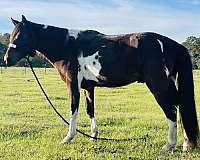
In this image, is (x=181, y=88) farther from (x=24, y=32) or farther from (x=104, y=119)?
(x=104, y=119)

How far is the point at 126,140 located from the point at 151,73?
5.30ft

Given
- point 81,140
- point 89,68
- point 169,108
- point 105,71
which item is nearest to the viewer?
point 169,108

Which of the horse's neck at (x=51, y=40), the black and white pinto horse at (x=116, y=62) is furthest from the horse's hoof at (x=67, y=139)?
the horse's neck at (x=51, y=40)

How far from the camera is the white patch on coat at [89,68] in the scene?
24.5ft

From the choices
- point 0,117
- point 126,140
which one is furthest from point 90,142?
point 0,117

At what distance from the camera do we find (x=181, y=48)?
7031 millimetres

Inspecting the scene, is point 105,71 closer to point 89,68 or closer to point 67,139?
point 89,68

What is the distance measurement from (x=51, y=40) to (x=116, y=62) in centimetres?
151

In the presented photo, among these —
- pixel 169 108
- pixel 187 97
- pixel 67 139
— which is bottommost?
pixel 67 139

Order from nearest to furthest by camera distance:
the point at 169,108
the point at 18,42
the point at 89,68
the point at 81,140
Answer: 1. the point at 169,108
2. the point at 89,68
3. the point at 18,42
4. the point at 81,140

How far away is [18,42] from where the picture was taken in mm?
7695

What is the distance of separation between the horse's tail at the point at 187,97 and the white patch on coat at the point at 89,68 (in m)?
1.44

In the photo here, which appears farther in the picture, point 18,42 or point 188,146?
point 18,42

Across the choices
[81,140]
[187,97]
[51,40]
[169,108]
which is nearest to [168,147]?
[169,108]
